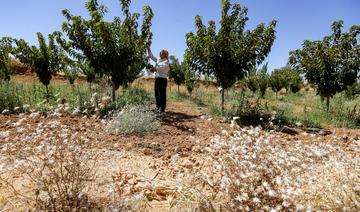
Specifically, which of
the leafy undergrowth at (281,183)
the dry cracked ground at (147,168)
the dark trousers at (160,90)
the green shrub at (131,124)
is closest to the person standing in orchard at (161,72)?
the dark trousers at (160,90)

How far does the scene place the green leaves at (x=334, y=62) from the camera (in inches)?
440

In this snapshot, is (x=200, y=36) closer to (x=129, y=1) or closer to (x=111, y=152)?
(x=129, y=1)

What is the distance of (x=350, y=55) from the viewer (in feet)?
37.2

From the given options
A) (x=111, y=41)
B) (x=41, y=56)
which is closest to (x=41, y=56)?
(x=41, y=56)

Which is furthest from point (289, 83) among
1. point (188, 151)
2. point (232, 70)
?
point (188, 151)

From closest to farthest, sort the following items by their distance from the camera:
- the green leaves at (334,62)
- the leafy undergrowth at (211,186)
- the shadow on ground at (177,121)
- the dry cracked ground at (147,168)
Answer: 1. the leafy undergrowth at (211,186)
2. the dry cracked ground at (147,168)
3. the shadow on ground at (177,121)
4. the green leaves at (334,62)

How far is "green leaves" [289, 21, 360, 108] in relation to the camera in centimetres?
1118

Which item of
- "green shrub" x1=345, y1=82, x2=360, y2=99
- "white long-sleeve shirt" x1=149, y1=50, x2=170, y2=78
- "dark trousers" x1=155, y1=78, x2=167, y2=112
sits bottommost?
"green shrub" x1=345, y1=82, x2=360, y2=99

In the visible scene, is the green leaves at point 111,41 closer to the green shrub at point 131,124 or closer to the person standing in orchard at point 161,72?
the person standing in orchard at point 161,72

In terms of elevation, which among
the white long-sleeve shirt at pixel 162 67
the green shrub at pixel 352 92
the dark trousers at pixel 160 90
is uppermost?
the white long-sleeve shirt at pixel 162 67

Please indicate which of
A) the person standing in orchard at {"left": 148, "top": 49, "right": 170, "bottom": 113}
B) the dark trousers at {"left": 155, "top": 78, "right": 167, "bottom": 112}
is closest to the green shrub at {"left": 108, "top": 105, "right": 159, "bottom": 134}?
the person standing in orchard at {"left": 148, "top": 49, "right": 170, "bottom": 113}

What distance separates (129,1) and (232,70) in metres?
3.35

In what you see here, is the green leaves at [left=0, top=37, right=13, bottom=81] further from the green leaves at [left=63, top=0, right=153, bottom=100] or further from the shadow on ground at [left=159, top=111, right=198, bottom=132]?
the shadow on ground at [left=159, top=111, right=198, bottom=132]

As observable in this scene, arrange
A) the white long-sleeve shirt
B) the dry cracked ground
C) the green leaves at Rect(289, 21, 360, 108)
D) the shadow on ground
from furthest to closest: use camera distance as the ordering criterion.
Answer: the green leaves at Rect(289, 21, 360, 108) < the white long-sleeve shirt < the shadow on ground < the dry cracked ground
